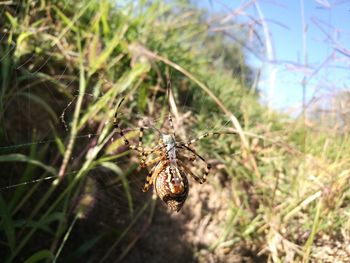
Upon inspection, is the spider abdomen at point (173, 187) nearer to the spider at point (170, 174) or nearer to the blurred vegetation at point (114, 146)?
the spider at point (170, 174)

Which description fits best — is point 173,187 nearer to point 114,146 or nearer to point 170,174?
point 170,174

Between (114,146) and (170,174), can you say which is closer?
(170,174)

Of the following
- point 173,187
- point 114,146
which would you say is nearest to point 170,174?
point 173,187

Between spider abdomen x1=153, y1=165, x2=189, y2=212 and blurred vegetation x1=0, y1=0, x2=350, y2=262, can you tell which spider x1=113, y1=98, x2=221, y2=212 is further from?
blurred vegetation x1=0, y1=0, x2=350, y2=262

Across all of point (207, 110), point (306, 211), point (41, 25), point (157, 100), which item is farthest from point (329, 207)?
point (41, 25)

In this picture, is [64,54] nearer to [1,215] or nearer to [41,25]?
[41,25]
